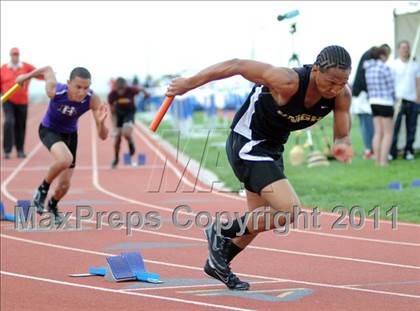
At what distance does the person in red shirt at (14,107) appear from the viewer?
842 inches

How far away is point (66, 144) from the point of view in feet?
40.0

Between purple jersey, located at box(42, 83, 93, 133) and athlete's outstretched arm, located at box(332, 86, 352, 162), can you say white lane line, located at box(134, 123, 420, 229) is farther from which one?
athlete's outstretched arm, located at box(332, 86, 352, 162)

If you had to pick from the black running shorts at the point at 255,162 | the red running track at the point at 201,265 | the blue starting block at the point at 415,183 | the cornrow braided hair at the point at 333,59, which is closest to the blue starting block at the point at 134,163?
the red running track at the point at 201,265

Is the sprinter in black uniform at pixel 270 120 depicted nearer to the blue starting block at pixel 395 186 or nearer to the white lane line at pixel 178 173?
the white lane line at pixel 178 173

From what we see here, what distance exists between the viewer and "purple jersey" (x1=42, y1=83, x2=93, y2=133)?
1184 centimetres

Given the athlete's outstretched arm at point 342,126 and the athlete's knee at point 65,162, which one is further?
the athlete's knee at point 65,162

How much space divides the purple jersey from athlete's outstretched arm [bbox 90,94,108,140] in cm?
8

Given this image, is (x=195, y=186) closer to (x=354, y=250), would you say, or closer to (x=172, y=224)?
(x=172, y=224)

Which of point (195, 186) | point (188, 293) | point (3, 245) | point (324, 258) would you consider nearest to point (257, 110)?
point (188, 293)

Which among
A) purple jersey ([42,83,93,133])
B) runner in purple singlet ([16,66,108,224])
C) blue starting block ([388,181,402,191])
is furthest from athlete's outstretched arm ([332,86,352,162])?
blue starting block ([388,181,402,191])

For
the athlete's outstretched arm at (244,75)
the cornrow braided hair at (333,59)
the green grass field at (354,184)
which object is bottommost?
the green grass field at (354,184)

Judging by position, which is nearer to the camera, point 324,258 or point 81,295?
point 81,295

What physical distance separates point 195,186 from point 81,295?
8.30 metres

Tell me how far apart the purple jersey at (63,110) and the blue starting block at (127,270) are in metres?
3.77
